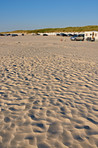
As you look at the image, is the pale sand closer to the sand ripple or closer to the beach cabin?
the sand ripple

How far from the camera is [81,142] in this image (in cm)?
316

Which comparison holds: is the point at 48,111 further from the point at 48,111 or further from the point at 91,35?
the point at 91,35

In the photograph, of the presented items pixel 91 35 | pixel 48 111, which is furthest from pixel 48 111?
pixel 91 35

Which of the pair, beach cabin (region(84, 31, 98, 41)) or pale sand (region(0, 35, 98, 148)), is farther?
beach cabin (region(84, 31, 98, 41))

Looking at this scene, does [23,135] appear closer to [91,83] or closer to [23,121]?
[23,121]

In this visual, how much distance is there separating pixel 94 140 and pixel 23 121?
66.7 inches

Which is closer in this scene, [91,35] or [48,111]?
[48,111]

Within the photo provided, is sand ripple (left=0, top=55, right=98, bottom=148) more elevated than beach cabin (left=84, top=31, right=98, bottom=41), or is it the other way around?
beach cabin (left=84, top=31, right=98, bottom=41)

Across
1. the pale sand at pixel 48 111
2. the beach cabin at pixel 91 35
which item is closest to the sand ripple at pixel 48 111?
the pale sand at pixel 48 111

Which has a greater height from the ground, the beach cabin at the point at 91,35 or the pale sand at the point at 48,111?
the beach cabin at the point at 91,35

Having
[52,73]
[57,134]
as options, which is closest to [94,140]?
[57,134]

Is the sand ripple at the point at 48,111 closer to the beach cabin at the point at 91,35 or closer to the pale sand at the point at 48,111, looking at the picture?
the pale sand at the point at 48,111

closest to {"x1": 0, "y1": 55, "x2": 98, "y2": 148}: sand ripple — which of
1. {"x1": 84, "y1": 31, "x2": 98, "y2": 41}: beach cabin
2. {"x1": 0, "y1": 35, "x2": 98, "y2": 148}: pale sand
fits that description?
{"x1": 0, "y1": 35, "x2": 98, "y2": 148}: pale sand

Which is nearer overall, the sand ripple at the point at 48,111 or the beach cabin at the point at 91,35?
the sand ripple at the point at 48,111
